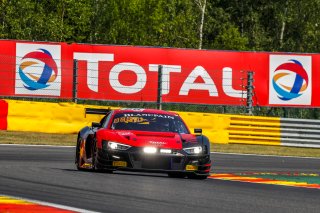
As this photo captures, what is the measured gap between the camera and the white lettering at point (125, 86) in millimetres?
31578

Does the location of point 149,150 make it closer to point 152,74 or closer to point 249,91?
point 249,91

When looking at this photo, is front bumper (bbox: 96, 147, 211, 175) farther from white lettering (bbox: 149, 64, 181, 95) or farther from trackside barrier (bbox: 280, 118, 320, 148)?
white lettering (bbox: 149, 64, 181, 95)

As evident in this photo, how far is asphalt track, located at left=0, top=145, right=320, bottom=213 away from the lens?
12.2 metres

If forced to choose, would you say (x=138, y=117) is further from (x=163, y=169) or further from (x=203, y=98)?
(x=203, y=98)

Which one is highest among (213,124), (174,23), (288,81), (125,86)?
→ (174,23)

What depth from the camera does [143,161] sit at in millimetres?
16375

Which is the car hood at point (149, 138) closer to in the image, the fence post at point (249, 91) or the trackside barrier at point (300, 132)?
the trackside barrier at point (300, 132)

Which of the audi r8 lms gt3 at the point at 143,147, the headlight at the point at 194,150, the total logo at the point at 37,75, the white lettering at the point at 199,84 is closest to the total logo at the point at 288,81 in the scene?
the white lettering at the point at 199,84

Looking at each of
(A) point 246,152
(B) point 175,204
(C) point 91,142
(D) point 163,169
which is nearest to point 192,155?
(D) point 163,169

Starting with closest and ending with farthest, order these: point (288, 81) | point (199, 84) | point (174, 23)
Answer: point (199, 84)
point (288, 81)
point (174, 23)

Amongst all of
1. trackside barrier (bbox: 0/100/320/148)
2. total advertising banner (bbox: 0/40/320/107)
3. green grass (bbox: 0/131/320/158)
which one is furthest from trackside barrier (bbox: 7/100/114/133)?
total advertising banner (bbox: 0/40/320/107)

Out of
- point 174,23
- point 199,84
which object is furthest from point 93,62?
point 174,23

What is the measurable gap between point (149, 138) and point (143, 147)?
0.92 feet

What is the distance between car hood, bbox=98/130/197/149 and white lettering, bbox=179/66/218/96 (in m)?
15.0
